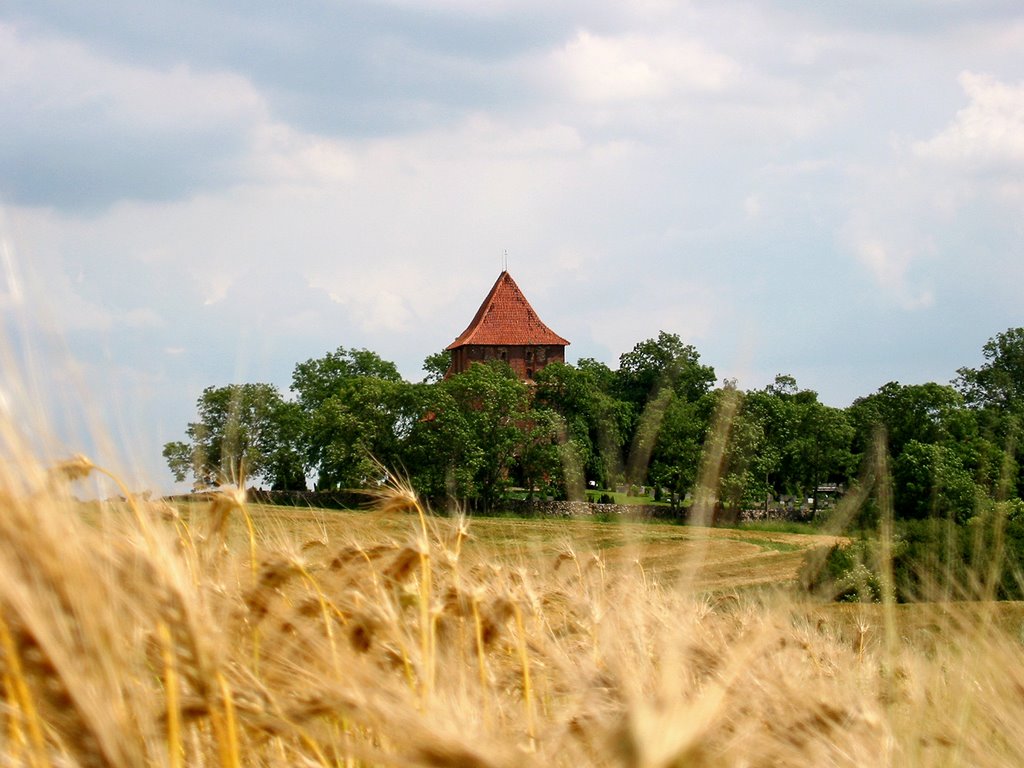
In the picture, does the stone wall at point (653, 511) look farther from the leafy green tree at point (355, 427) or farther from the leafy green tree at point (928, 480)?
the leafy green tree at point (928, 480)

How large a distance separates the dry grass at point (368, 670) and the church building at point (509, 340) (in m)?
78.3

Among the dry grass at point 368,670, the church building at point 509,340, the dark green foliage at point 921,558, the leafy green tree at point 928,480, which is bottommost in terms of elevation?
the dark green foliage at point 921,558

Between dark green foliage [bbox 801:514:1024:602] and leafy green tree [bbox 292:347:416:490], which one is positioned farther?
leafy green tree [bbox 292:347:416:490]

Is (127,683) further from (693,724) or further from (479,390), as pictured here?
(479,390)

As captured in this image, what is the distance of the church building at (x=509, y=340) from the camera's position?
272 ft

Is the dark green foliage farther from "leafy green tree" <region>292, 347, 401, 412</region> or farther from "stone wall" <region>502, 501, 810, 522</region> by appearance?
"leafy green tree" <region>292, 347, 401, 412</region>

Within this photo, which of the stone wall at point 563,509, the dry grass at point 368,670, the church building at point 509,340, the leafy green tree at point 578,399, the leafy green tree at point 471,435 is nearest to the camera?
the dry grass at point 368,670

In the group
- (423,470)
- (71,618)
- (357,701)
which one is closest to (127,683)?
(71,618)

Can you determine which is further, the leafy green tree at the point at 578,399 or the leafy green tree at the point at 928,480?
the leafy green tree at the point at 578,399

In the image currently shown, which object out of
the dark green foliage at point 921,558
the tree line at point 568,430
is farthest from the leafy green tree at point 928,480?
the dark green foliage at point 921,558

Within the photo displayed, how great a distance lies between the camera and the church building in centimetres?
8294

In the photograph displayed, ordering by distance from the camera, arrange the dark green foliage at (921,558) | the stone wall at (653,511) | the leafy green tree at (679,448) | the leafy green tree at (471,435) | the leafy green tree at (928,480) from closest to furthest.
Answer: the dark green foliage at (921,558) < the leafy green tree at (928,480) < the leafy green tree at (679,448) < the stone wall at (653,511) < the leafy green tree at (471,435)

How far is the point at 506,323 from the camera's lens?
8425 cm

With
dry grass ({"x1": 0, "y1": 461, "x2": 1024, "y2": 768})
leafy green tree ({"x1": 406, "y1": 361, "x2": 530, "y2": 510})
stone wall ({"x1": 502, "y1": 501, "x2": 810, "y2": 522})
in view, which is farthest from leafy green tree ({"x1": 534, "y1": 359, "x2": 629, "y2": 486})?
dry grass ({"x1": 0, "y1": 461, "x2": 1024, "y2": 768})
